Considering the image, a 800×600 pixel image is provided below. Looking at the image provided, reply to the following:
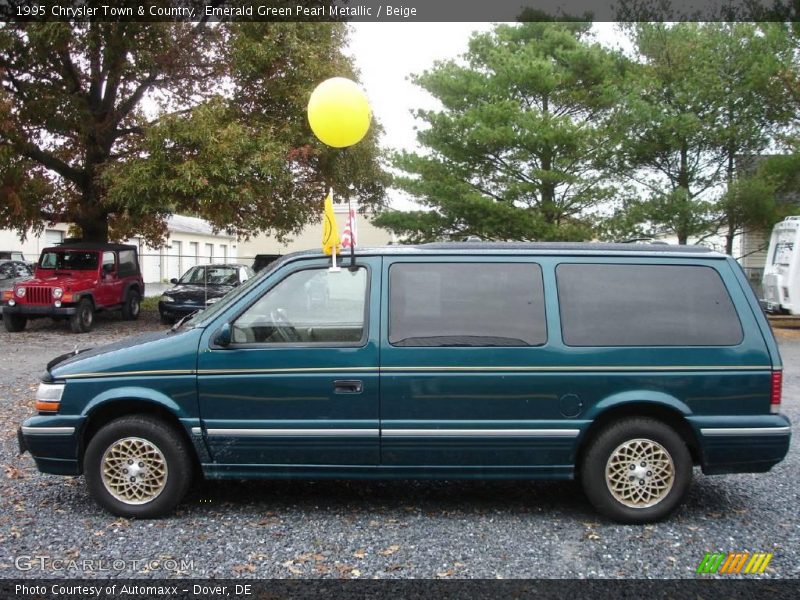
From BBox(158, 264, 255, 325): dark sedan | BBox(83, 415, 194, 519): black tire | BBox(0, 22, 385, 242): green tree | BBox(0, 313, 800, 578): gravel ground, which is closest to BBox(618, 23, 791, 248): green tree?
BBox(0, 22, 385, 242): green tree

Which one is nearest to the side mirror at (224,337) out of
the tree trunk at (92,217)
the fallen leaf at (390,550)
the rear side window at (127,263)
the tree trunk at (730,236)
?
the fallen leaf at (390,550)

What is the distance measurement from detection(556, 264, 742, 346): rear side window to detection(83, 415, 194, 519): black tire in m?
2.51

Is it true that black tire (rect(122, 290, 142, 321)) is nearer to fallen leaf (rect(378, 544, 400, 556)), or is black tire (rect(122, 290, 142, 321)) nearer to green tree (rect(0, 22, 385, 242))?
green tree (rect(0, 22, 385, 242))

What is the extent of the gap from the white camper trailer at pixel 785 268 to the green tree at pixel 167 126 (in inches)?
406

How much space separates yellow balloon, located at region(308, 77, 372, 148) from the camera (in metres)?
7.59

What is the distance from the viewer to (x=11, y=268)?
1788 cm

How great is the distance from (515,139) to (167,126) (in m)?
7.77

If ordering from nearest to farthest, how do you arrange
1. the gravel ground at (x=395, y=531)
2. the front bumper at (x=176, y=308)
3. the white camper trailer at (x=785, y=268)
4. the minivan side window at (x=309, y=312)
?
the gravel ground at (x=395, y=531) → the minivan side window at (x=309, y=312) → the white camper trailer at (x=785, y=268) → the front bumper at (x=176, y=308)

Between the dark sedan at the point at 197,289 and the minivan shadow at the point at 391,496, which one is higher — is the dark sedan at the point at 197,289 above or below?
above

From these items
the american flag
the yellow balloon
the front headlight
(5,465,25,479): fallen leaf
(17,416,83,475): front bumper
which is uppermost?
the yellow balloon

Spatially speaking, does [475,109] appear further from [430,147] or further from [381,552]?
[381,552]

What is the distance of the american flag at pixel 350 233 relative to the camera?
410 cm

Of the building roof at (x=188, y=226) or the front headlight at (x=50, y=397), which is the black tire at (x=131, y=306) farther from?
the building roof at (x=188, y=226)

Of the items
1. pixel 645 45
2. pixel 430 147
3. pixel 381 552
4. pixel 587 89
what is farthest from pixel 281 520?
pixel 645 45
